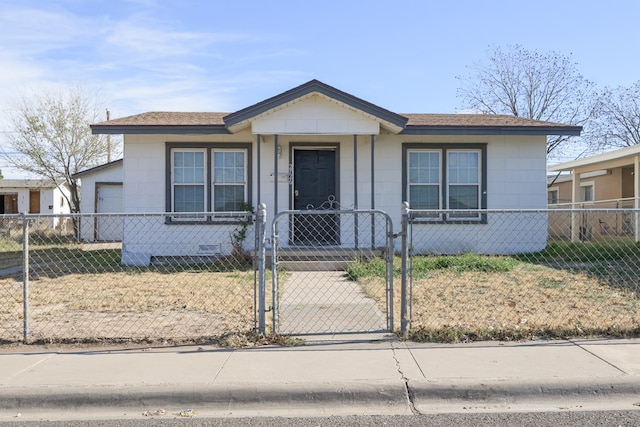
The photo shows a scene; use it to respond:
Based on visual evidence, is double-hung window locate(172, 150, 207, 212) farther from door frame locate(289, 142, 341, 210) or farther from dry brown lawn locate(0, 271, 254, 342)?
dry brown lawn locate(0, 271, 254, 342)

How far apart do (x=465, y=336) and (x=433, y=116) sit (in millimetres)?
9657

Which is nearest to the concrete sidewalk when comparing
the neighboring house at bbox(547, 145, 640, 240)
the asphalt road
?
the asphalt road

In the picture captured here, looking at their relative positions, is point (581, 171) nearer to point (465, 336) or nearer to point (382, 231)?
point (382, 231)

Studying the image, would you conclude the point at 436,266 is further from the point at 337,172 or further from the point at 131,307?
the point at 131,307

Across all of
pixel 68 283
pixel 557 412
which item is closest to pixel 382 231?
pixel 68 283

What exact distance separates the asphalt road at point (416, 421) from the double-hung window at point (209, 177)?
9315 mm

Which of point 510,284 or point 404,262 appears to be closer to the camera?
point 404,262

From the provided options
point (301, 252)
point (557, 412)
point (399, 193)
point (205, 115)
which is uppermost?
point (205, 115)

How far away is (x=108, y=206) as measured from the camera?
76.9 ft

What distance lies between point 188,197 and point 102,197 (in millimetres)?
11281

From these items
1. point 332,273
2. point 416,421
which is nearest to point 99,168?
point 332,273

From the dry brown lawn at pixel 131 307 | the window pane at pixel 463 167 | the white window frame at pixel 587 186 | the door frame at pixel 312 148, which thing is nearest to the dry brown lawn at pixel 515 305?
the dry brown lawn at pixel 131 307

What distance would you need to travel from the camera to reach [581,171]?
21.9 meters

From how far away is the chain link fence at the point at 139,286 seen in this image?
6637 mm
